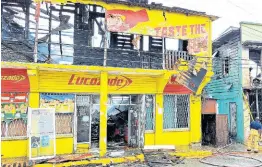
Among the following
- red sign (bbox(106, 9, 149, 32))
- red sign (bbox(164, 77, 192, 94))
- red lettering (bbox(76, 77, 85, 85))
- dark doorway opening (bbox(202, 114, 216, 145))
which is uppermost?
red sign (bbox(106, 9, 149, 32))

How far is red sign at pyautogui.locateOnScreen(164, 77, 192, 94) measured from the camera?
15583 millimetres

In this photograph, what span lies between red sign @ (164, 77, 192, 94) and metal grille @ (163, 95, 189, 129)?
33 cm

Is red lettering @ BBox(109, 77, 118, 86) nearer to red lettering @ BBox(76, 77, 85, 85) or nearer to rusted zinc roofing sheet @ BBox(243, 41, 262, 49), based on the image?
red lettering @ BBox(76, 77, 85, 85)

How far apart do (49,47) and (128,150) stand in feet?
21.2

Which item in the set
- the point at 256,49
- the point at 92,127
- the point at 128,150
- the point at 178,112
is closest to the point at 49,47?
the point at 92,127

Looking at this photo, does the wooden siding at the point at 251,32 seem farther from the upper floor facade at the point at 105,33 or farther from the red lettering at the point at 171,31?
the red lettering at the point at 171,31

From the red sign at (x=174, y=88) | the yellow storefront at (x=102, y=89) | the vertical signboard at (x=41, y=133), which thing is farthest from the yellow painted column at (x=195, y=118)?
the vertical signboard at (x=41, y=133)

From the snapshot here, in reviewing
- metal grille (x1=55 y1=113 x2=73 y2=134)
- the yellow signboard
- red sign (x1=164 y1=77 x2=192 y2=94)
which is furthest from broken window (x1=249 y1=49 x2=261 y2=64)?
metal grille (x1=55 y1=113 x2=73 y2=134)

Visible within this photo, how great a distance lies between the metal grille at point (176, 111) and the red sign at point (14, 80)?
747cm

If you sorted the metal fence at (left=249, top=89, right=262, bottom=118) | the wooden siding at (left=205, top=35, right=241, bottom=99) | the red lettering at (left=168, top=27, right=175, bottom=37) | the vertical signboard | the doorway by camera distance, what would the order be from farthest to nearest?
the doorway, the wooden siding at (left=205, top=35, right=241, bottom=99), the metal fence at (left=249, top=89, right=262, bottom=118), the red lettering at (left=168, top=27, right=175, bottom=37), the vertical signboard

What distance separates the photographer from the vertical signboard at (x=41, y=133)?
12.1m

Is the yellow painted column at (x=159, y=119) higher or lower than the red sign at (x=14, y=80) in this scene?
lower

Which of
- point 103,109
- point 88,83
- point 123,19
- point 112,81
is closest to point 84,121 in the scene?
point 103,109

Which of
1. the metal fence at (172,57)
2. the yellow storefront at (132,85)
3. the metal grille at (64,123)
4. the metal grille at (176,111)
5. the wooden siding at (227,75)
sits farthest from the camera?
the wooden siding at (227,75)
